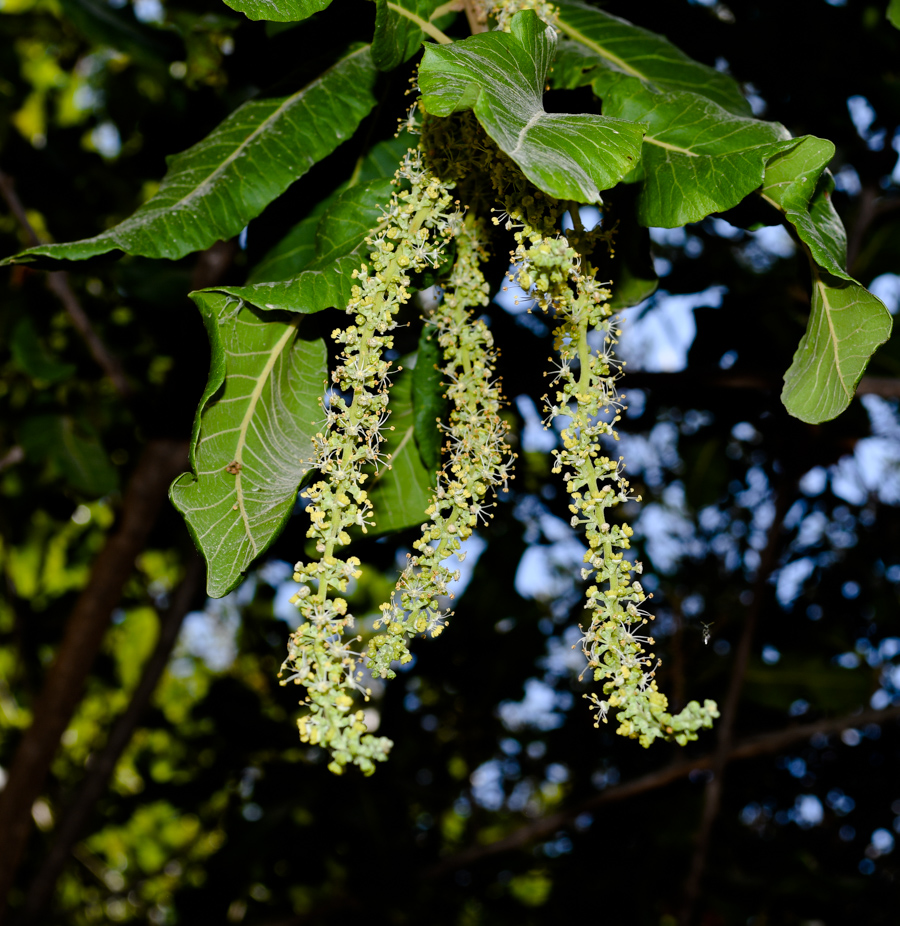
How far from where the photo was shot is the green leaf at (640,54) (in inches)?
43.9

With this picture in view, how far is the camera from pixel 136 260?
7.42 ft

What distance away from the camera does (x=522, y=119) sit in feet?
2.34

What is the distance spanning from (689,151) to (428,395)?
0.43 meters

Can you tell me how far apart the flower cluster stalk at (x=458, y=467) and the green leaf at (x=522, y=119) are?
0.20 metres

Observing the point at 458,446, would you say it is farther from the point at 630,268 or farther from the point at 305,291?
the point at 630,268

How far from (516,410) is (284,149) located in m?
1.38

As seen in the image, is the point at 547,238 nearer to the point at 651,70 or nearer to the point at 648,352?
the point at 651,70

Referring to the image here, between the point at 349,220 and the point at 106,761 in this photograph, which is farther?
the point at 106,761

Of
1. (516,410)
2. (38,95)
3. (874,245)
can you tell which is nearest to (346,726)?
(516,410)

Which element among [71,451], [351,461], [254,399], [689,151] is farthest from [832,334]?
[71,451]

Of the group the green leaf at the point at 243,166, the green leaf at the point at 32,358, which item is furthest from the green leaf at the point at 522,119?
the green leaf at the point at 32,358

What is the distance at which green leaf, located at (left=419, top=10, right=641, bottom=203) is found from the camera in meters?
0.64

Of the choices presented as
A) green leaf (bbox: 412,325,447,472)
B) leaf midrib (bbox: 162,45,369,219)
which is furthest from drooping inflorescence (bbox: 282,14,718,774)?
leaf midrib (bbox: 162,45,369,219)

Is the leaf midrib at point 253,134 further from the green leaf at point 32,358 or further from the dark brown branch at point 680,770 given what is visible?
the dark brown branch at point 680,770
